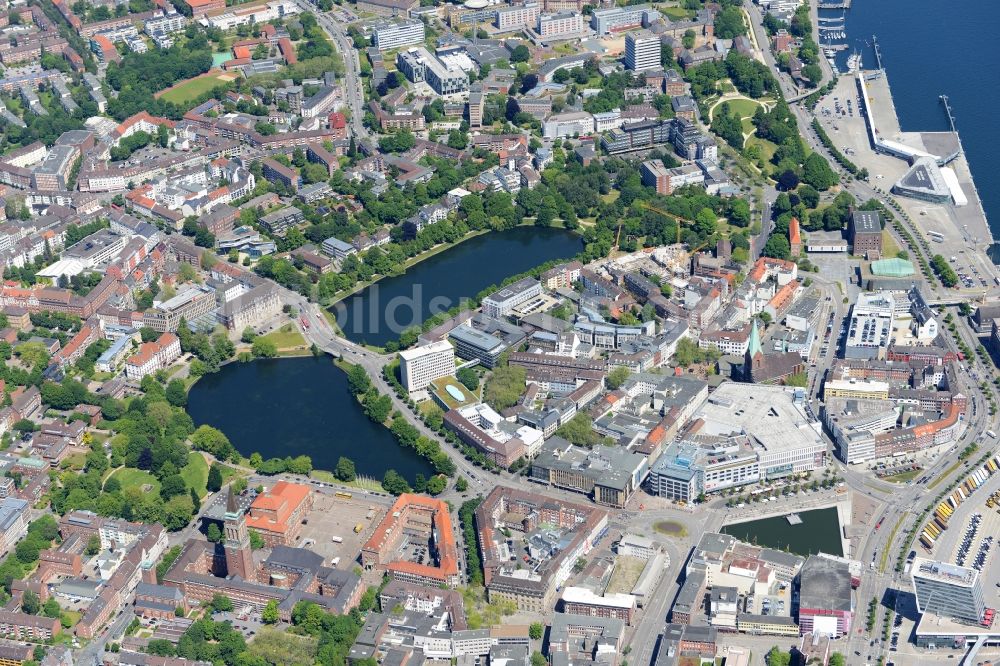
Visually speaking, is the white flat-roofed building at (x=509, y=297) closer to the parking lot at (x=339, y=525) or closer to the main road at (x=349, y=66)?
the parking lot at (x=339, y=525)

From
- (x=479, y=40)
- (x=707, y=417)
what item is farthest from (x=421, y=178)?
(x=707, y=417)

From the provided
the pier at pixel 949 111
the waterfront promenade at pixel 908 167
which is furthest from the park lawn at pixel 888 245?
the pier at pixel 949 111

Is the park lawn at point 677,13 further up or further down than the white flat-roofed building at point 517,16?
further up

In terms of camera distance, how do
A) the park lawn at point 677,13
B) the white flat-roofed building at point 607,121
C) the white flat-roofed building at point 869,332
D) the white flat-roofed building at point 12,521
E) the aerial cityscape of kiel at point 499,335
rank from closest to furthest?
the aerial cityscape of kiel at point 499,335 < the white flat-roofed building at point 12,521 < the white flat-roofed building at point 869,332 < the white flat-roofed building at point 607,121 < the park lawn at point 677,13

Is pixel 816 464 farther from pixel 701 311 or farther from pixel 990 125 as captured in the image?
pixel 990 125

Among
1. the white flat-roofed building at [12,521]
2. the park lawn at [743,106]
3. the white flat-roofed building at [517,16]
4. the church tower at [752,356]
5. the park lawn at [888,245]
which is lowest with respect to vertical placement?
the white flat-roofed building at [12,521]

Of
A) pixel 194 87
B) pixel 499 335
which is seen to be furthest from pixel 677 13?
pixel 499 335

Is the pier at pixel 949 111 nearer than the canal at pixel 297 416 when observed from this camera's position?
No

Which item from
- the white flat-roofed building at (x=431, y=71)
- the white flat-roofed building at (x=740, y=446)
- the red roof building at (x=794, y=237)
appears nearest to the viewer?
the white flat-roofed building at (x=740, y=446)
